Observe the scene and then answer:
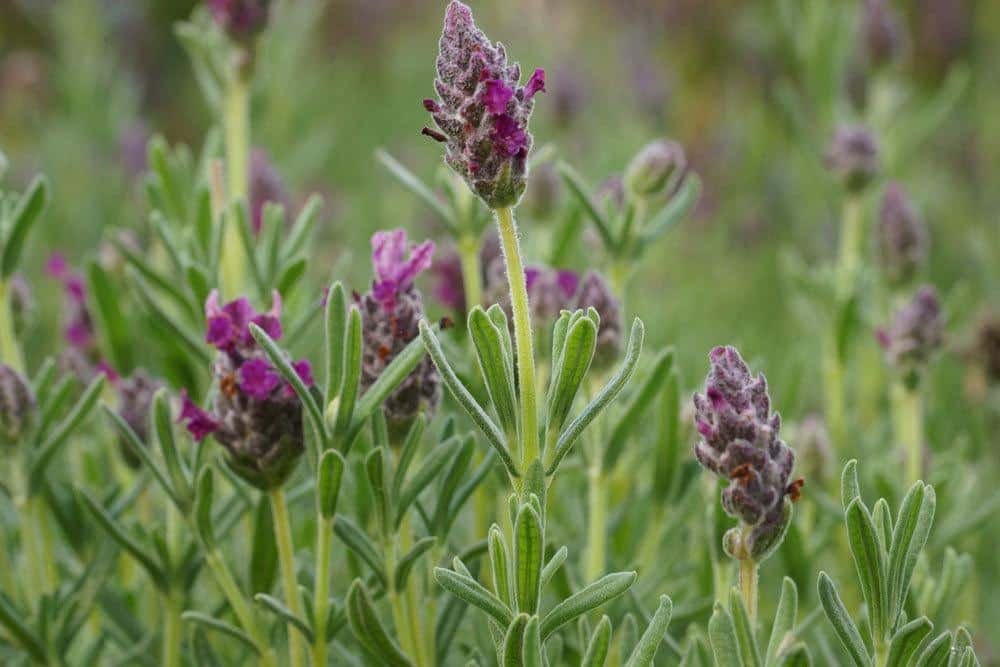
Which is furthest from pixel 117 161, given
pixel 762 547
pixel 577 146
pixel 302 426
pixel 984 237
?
pixel 762 547

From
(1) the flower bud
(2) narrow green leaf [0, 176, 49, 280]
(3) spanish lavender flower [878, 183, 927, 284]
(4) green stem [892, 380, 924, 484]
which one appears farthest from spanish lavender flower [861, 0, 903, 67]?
(2) narrow green leaf [0, 176, 49, 280]

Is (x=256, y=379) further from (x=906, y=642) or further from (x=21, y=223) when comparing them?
(x=906, y=642)

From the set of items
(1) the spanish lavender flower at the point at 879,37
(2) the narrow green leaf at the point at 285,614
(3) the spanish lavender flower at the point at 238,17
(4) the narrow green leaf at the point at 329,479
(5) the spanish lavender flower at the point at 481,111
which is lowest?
(2) the narrow green leaf at the point at 285,614

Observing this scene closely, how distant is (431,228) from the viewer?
9.46ft

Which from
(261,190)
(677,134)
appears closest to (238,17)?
(261,190)

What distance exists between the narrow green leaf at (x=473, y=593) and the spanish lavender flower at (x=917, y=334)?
758 millimetres

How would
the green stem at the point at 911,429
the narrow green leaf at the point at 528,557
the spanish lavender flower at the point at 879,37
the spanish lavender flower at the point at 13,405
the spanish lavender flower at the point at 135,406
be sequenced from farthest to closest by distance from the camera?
the spanish lavender flower at the point at 879,37 < the green stem at the point at 911,429 < the spanish lavender flower at the point at 135,406 < the spanish lavender flower at the point at 13,405 < the narrow green leaf at the point at 528,557

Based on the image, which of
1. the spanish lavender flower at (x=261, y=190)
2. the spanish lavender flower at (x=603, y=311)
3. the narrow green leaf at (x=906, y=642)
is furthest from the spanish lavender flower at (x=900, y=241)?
the narrow green leaf at (x=906, y=642)

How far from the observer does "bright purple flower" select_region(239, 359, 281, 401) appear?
943 mm

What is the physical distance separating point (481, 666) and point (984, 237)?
1.85m

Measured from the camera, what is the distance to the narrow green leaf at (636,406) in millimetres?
1152

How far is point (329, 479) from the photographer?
90 cm

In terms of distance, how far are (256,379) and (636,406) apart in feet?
1.29

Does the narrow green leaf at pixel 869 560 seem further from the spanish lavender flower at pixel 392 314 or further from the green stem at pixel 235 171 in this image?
the green stem at pixel 235 171
